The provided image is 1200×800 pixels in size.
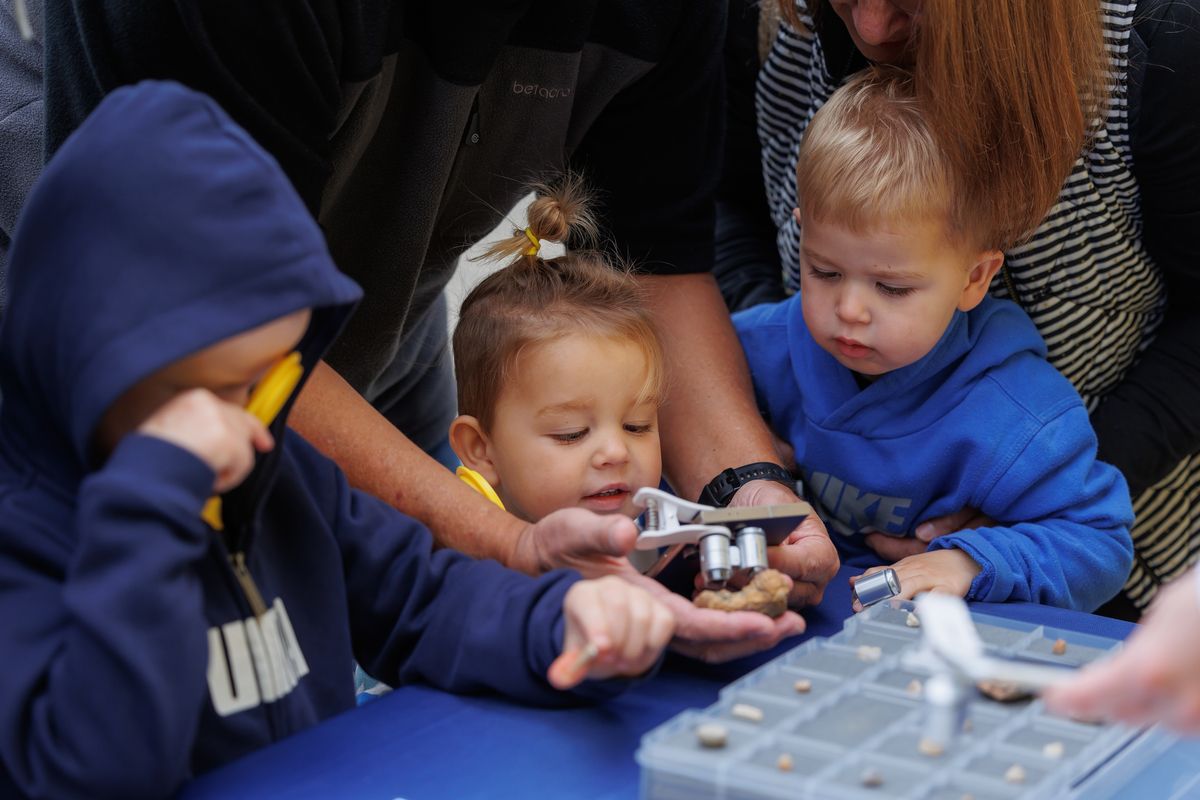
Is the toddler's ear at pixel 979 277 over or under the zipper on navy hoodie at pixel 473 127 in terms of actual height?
under

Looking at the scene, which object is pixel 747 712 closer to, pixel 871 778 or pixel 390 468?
pixel 871 778

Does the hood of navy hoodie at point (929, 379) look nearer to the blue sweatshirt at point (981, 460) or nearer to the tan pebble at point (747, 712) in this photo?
the blue sweatshirt at point (981, 460)

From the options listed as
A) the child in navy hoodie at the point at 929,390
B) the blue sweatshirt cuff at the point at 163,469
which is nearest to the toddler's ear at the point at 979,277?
the child in navy hoodie at the point at 929,390

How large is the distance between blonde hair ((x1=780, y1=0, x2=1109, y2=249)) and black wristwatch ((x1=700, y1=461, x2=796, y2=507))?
352 mm

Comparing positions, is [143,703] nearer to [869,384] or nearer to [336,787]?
[336,787]

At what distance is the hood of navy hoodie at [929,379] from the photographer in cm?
146

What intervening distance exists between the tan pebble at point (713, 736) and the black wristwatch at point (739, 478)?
2.03ft

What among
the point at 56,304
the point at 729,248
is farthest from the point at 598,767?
the point at 729,248

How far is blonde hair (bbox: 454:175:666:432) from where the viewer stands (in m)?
1.42

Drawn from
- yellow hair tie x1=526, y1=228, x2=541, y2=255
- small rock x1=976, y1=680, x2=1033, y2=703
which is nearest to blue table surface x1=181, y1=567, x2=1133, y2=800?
small rock x1=976, y1=680, x2=1033, y2=703

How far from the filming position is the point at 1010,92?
1.32m

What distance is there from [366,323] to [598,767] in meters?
0.78

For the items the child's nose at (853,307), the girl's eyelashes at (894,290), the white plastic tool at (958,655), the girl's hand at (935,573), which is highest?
the girl's eyelashes at (894,290)

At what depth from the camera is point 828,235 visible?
1.39 meters
